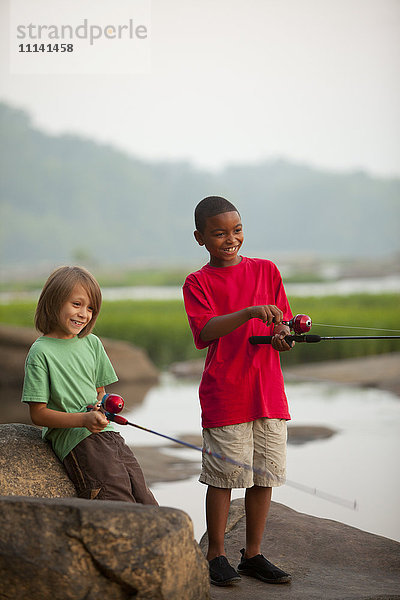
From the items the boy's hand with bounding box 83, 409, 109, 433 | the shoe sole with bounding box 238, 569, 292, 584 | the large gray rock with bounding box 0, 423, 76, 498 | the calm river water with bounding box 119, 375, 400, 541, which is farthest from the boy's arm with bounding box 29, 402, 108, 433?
the calm river water with bounding box 119, 375, 400, 541

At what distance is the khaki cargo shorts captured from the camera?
2.14 meters

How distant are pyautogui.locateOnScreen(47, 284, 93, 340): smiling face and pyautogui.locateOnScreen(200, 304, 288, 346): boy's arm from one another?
0.99 ft

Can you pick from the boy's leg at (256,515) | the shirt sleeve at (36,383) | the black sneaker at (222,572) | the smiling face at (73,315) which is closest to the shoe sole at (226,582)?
the black sneaker at (222,572)

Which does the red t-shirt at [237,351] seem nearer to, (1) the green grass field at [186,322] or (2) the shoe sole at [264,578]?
(2) the shoe sole at [264,578]

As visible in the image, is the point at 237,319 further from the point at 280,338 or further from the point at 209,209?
the point at 209,209

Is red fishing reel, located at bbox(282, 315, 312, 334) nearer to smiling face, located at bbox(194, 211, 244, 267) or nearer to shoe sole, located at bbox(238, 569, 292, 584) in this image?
smiling face, located at bbox(194, 211, 244, 267)

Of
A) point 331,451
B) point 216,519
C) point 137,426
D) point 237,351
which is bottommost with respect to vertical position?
point 331,451

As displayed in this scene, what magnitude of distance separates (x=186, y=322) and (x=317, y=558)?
24.6 feet

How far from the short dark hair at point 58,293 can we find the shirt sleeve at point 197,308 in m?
0.24

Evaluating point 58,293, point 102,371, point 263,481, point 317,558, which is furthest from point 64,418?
point 317,558

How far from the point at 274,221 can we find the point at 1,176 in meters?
3.90

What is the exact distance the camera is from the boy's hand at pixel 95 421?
201 cm

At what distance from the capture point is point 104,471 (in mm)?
2076

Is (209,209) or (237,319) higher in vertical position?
(209,209)
